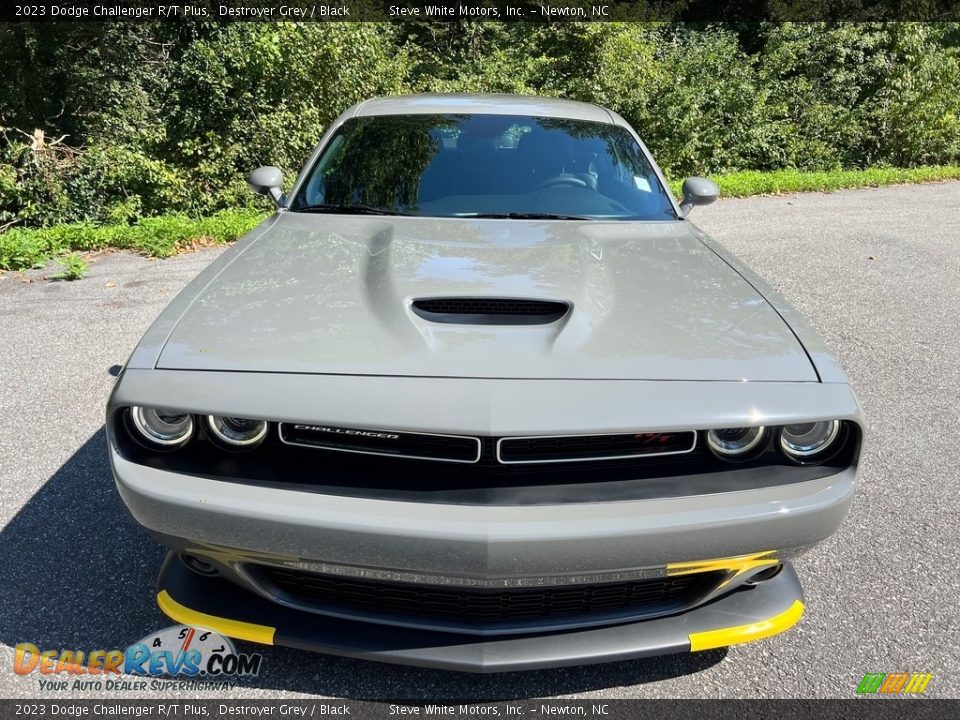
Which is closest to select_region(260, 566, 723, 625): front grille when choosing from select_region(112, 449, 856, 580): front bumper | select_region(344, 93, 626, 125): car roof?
select_region(112, 449, 856, 580): front bumper

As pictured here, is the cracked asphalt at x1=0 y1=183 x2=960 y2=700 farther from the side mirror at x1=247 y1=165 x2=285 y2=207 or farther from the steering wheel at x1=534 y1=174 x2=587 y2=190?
the steering wheel at x1=534 y1=174 x2=587 y2=190

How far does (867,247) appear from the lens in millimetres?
7367

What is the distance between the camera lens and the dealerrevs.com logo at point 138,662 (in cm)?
190

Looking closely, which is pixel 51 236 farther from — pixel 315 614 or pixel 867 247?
pixel 867 247

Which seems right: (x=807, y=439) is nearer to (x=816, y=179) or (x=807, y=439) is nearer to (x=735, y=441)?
(x=735, y=441)

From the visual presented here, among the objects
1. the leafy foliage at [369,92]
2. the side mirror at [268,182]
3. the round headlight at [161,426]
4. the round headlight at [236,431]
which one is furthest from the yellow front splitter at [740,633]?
the leafy foliage at [369,92]

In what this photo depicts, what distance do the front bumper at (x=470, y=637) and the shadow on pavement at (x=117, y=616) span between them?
251 mm

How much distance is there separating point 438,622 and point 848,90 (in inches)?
607

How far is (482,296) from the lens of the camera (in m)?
1.92

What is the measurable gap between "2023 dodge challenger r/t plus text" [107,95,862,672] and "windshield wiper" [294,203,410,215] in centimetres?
81

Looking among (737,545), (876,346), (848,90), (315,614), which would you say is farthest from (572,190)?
(848,90)

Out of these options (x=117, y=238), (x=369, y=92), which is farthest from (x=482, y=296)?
(x=369, y=92)

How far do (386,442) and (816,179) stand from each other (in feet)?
40.1

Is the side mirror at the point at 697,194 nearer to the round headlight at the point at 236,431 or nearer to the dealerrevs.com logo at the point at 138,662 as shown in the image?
the round headlight at the point at 236,431
